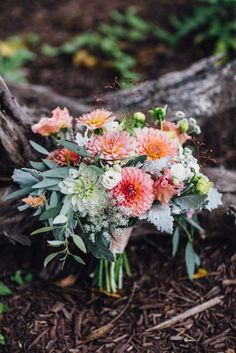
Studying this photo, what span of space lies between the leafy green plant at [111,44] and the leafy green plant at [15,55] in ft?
0.61

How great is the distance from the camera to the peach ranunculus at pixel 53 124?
2.65m

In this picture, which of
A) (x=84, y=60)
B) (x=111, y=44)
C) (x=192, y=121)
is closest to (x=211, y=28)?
(x=111, y=44)

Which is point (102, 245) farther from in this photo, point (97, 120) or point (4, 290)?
point (4, 290)

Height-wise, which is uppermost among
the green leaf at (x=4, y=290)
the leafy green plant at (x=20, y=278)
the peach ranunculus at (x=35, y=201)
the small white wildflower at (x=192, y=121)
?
the small white wildflower at (x=192, y=121)

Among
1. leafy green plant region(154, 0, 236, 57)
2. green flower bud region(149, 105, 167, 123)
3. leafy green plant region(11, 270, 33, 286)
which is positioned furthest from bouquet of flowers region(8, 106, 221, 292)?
leafy green plant region(154, 0, 236, 57)

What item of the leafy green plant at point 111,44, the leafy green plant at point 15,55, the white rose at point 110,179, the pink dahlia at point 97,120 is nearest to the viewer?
A: the white rose at point 110,179

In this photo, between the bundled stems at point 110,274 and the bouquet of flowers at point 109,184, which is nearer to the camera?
the bouquet of flowers at point 109,184

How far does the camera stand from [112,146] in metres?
2.37

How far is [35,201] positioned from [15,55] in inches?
127

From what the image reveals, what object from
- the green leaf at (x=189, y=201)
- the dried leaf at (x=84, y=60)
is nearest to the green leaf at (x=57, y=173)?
the green leaf at (x=189, y=201)

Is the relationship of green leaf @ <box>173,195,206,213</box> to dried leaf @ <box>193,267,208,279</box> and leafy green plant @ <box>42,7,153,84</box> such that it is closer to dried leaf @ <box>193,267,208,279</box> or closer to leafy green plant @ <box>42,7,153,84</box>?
dried leaf @ <box>193,267,208,279</box>

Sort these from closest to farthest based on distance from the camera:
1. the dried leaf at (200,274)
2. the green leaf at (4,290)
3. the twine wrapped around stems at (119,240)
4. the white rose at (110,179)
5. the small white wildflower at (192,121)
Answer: the white rose at (110,179), the twine wrapped around stems at (119,240), the small white wildflower at (192,121), the green leaf at (4,290), the dried leaf at (200,274)

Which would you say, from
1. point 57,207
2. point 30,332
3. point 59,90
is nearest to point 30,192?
point 57,207

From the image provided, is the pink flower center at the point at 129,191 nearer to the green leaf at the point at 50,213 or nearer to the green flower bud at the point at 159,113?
the green leaf at the point at 50,213
